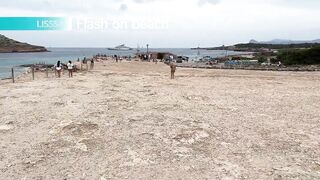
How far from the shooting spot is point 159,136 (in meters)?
11.0

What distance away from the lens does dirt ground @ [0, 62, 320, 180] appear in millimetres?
8391

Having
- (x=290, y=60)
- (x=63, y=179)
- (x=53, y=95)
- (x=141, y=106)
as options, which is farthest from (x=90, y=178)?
(x=290, y=60)

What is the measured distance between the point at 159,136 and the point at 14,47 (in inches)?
6936

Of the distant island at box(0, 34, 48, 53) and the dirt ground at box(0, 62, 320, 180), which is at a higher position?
the distant island at box(0, 34, 48, 53)

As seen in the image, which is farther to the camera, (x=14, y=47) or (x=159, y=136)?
(x=14, y=47)

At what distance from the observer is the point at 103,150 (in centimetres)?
979

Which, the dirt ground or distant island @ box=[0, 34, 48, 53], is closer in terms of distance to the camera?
the dirt ground

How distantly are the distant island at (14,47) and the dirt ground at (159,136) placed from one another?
16158cm

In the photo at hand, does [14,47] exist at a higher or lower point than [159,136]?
higher

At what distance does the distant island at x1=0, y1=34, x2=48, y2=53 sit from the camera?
168 meters

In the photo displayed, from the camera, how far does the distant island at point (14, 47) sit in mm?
167700

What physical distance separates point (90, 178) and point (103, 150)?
1.90 m

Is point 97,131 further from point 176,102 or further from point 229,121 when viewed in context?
point 176,102

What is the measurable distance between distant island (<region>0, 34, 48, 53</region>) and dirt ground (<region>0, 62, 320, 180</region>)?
161576 millimetres
